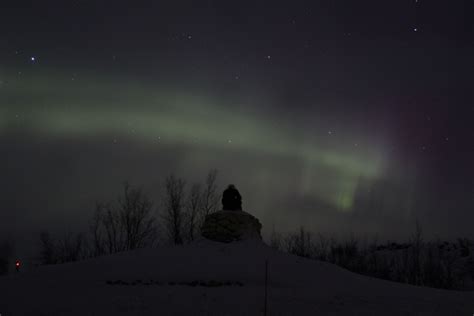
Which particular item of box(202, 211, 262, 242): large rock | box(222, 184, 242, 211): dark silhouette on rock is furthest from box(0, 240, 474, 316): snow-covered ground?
box(222, 184, 242, 211): dark silhouette on rock

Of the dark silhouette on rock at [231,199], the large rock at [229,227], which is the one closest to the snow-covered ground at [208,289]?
the large rock at [229,227]

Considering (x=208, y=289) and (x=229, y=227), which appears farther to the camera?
(x=229, y=227)

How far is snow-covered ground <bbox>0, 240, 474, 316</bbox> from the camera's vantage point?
1653 cm

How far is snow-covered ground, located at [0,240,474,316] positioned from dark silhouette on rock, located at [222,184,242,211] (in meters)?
3.86

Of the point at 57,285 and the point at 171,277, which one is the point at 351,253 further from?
the point at 57,285

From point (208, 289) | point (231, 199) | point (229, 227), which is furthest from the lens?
point (231, 199)

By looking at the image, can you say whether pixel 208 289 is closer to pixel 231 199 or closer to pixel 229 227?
pixel 229 227

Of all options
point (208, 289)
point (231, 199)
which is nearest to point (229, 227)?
point (231, 199)

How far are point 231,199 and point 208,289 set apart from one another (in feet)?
41.1

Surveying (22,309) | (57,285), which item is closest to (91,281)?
(57,285)

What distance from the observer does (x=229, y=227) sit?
3153 cm

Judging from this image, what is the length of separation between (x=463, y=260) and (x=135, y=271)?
69082mm

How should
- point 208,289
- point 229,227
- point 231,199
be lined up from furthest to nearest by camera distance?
1. point 231,199
2. point 229,227
3. point 208,289

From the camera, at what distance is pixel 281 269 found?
88.7 ft
